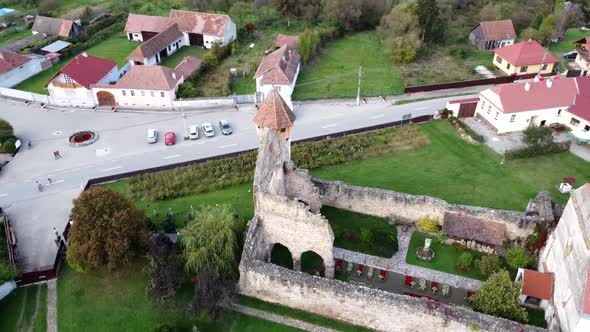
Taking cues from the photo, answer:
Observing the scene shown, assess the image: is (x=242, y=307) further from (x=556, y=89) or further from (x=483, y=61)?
(x=483, y=61)

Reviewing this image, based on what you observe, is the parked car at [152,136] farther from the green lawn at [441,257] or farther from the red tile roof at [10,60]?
the green lawn at [441,257]

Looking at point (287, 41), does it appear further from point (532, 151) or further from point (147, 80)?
point (532, 151)

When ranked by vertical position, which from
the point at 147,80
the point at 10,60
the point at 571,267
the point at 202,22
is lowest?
the point at 10,60

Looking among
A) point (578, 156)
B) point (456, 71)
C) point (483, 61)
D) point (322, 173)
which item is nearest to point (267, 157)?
point (322, 173)

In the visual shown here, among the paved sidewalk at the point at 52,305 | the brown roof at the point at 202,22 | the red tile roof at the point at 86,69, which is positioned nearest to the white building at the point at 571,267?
the paved sidewalk at the point at 52,305

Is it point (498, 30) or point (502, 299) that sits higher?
point (498, 30)

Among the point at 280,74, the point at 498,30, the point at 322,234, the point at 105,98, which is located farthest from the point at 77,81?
the point at 498,30
